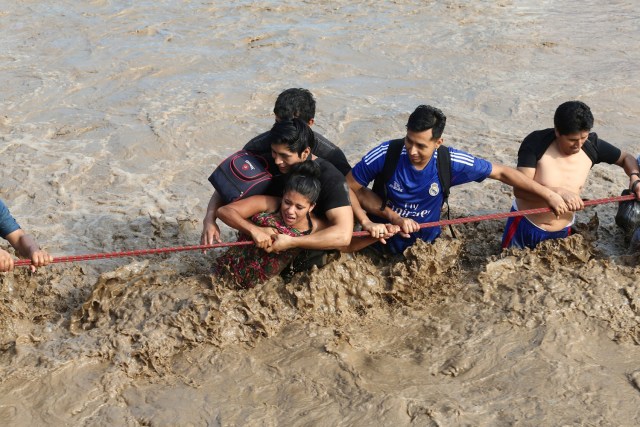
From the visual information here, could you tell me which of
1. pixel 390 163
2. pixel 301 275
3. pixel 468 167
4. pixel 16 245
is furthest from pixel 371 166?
pixel 16 245

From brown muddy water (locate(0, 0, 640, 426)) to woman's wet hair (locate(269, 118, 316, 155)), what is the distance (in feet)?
2.49

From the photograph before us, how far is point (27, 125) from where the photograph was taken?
23.8 ft

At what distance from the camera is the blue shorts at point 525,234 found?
488cm

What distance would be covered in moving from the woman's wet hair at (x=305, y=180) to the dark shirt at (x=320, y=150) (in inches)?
12.6

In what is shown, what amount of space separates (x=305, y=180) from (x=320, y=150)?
1.83 feet

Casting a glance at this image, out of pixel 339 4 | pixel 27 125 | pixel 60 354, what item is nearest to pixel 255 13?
pixel 339 4

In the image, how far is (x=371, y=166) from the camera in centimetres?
458

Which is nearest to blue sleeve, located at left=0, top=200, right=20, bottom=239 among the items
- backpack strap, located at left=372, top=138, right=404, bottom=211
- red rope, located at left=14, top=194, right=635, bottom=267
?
red rope, located at left=14, top=194, right=635, bottom=267

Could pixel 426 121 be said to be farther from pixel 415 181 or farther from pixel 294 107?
pixel 294 107

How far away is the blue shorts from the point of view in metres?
4.88

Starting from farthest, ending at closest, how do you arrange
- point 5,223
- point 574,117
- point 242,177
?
point 574,117
point 242,177
point 5,223

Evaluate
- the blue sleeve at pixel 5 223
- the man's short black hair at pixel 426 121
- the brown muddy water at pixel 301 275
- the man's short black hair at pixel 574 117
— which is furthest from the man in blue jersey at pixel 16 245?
the man's short black hair at pixel 574 117

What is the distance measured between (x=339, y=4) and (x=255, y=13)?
123cm

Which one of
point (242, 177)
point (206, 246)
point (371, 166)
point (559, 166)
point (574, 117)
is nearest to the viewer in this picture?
point (206, 246)
